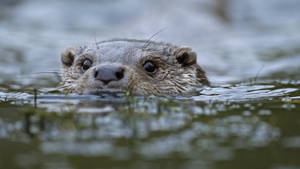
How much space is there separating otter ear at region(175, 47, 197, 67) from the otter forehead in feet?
0.54

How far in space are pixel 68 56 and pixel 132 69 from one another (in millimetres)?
1612

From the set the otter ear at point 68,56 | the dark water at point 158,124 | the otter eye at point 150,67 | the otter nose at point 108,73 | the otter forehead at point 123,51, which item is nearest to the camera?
the dark water at point 158,124

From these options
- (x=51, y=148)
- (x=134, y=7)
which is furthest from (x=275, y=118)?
(x=134, y=7)

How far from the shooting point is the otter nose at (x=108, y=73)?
13.8 feet

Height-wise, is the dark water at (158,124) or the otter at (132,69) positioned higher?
the otter at (132,69)

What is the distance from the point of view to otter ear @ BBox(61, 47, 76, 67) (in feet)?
19.3

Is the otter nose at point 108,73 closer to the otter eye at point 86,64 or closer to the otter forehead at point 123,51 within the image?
the otter forehead at point 123,51

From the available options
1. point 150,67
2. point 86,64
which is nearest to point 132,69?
point 150,67

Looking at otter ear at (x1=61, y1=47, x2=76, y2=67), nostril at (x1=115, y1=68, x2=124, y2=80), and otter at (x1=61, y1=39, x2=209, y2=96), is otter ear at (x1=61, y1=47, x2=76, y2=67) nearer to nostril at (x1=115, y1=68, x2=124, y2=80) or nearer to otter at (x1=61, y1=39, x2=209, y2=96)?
otter at (x1=61, y1=39, x2=209, y2=96)

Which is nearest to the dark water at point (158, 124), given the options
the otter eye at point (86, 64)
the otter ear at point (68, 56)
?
the otter eye at point (86, 64)

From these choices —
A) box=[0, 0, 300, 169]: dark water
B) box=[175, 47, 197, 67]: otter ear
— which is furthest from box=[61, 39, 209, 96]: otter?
box=[0, 0, 300, 169]: dark water

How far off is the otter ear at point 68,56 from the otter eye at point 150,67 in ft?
3.78

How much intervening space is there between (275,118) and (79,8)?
11.3m

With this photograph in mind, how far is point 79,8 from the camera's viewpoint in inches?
561
